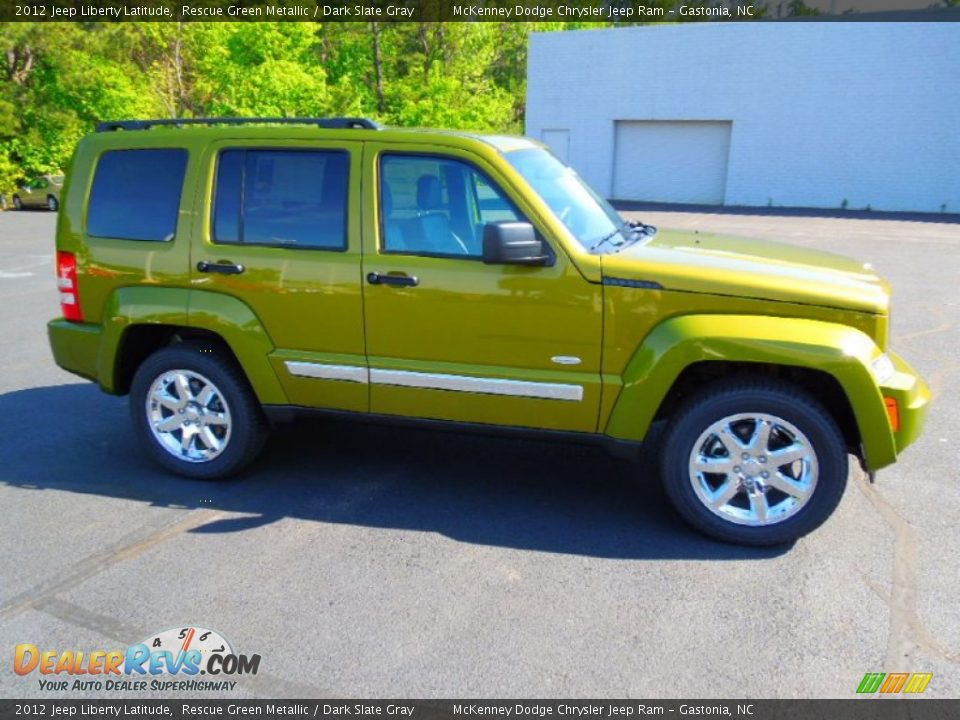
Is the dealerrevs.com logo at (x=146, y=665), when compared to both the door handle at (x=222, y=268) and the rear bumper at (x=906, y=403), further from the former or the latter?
the rear bumper at (x=906, y=403)

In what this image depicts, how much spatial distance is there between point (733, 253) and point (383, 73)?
43.5 metres

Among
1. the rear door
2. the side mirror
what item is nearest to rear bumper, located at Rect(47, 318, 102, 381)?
the rear door

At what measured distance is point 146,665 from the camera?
292 centimetres

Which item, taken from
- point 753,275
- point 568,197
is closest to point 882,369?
point 753,275

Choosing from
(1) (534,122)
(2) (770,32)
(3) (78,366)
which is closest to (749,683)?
(3) (78,366)

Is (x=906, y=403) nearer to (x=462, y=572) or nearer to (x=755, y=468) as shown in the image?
(x=755, y=468)

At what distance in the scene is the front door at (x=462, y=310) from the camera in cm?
380

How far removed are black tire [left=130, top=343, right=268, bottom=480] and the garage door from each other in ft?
89.6

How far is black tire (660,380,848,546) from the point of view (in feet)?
11.8

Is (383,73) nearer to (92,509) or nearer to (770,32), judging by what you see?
(770,32)

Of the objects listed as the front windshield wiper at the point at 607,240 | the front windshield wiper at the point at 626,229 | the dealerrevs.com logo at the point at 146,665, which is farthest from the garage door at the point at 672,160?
the dealerrevs.com logo at the point at 146,665

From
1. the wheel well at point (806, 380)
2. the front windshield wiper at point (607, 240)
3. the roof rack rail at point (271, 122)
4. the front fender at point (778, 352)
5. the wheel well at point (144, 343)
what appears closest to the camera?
the front fender at point (778, 352)

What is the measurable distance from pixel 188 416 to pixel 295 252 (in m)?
1.21

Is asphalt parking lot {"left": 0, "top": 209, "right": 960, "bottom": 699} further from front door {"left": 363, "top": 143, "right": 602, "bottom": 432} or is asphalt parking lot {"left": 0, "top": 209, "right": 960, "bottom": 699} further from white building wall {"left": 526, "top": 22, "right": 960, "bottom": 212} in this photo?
white building wall {"left": 526, "top": 22, "right": 960, "bottom": 212}
